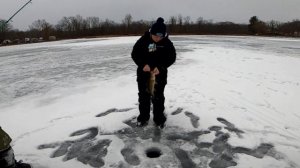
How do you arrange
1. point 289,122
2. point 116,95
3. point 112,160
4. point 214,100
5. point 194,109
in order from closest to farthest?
point 112,160, point 289,122, point 194,109, point 214,100, point 116,95

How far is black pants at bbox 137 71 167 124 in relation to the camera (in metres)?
5.29

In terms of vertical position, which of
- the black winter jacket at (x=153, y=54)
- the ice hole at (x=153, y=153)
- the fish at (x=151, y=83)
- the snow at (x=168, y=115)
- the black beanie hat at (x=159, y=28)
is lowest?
the ice hole at (x=153, y=153)

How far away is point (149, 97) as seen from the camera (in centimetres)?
542

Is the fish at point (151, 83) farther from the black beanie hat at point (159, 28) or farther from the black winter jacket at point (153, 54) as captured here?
the black beanie hat at point (159, 28)

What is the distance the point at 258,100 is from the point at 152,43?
335cm

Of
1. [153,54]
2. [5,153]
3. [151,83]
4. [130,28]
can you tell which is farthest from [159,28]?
[130,28]

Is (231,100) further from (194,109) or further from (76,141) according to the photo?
(76,141)

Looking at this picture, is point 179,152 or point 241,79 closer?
point 179,152

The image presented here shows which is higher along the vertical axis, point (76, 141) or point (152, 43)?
point (152, 43)

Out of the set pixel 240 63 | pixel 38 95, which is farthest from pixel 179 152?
pixel 240 63

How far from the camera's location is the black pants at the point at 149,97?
17.4 feet

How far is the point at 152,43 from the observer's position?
512 cm

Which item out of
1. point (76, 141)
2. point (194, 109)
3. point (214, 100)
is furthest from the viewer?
point (214, 100)

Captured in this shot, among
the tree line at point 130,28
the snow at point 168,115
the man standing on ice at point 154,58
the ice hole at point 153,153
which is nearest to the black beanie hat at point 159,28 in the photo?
the man standing on ice at point 154,58
